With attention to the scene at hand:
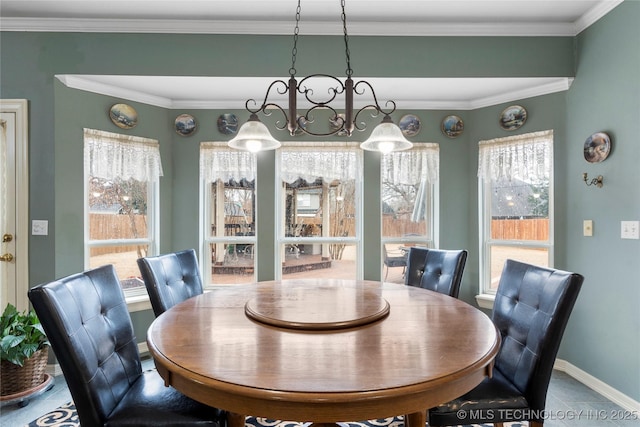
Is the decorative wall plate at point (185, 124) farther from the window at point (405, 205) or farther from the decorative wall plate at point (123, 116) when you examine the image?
the window at point (405, 205)

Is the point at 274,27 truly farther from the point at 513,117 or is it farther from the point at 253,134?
the point at 513,117

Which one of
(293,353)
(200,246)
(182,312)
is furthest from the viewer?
(200,246)

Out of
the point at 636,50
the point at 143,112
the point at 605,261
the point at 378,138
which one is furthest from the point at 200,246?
the point at 636,50

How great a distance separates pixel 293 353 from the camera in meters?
1.03

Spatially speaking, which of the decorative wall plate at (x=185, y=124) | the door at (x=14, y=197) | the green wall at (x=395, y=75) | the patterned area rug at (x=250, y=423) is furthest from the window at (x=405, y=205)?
the door at (x=14, y=197)

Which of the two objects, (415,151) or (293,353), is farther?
(415,151)

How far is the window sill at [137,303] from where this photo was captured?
2.77 m

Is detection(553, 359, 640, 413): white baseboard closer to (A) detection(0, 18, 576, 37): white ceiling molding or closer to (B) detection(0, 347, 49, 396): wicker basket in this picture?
(A) detection(0, 18, 576, 37): white ceiling molding

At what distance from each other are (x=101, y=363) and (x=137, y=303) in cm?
179

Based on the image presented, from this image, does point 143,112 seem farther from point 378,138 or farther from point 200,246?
point 378,138

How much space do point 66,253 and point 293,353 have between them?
236 cm

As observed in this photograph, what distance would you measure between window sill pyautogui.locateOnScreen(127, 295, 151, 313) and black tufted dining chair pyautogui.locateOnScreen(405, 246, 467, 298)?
2231 mm

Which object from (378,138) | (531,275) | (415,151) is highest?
(415,151)

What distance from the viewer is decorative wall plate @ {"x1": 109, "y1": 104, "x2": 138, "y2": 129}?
2746 millimetres
